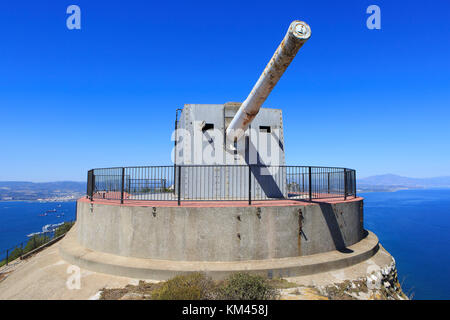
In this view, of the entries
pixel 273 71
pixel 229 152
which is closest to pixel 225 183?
pixel 229 152

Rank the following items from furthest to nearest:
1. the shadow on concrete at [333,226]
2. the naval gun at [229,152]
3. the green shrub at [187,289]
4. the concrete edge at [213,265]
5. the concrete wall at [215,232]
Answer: the naval gun at [229,152], the shadow on concrete at [333,226], the concrete wall at [215,232], the concrete edge at [213,265], the green shrub at [187,289]

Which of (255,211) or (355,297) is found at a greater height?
(255,211)

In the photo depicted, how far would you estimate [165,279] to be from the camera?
5.93 metres

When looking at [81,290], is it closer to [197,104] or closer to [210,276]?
A: [210,276]

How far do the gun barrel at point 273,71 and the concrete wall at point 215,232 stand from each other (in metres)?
3.16

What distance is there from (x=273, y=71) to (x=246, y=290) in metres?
5.00

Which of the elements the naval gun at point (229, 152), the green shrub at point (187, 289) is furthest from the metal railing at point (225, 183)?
the green shrub at point (187, 289)

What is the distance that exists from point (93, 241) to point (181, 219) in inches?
131

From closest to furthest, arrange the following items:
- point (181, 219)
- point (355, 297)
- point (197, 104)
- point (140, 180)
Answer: point (355, 297) → point (181, 219) → point (140, 180) → point (197, 104)

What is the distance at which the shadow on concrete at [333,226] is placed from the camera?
7535 millimetres

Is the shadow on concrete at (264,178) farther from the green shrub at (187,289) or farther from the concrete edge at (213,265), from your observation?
the green shrub at (187,289)

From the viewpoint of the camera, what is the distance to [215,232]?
6.56 meters

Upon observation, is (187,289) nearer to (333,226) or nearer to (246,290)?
(246,290)

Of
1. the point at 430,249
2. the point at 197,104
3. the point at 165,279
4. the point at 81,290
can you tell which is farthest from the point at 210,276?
the point at 430,249
